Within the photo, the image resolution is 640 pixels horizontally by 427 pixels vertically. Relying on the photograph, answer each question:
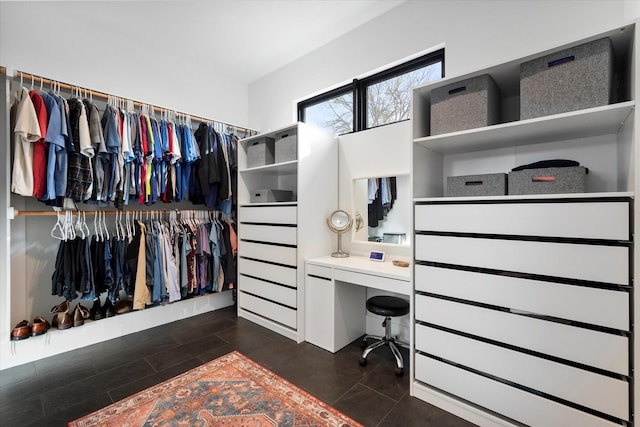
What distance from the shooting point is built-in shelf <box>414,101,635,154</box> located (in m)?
1.36

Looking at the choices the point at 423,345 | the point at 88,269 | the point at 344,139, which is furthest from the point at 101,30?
the point at 423,345

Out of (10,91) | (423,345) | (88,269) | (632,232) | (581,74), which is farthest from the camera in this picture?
(88,269)

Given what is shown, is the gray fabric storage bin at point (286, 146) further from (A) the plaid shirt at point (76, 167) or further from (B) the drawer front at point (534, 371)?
(B) the drawer front at point (534, 371)

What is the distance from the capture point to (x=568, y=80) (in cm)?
142

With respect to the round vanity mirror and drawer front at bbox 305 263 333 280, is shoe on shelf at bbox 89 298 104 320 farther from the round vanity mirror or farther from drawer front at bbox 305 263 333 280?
the round vanity mirror

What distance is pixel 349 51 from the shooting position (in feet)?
9.73

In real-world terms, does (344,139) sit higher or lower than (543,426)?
higher

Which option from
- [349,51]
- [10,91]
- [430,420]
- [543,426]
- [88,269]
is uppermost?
[349,51]

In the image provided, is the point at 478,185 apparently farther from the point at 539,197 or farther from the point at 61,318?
the point at 61,318

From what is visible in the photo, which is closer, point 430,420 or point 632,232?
point 632,232

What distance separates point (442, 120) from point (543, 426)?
1.74 meters

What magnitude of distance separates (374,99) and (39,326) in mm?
3575

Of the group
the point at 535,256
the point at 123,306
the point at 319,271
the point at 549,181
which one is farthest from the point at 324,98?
the point at 123,306

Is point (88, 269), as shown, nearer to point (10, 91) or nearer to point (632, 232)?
point (10, 91)
